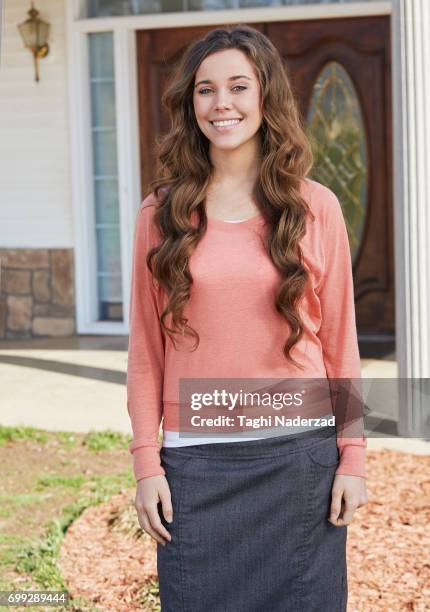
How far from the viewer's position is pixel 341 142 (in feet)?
27.9

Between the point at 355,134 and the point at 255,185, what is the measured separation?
650cm

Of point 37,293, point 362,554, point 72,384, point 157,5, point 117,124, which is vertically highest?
point 157,5

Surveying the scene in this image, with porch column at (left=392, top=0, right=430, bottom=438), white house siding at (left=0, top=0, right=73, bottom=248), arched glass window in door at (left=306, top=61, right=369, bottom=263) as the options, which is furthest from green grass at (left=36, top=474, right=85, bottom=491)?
white house siding at (left=0, top=0, right=73, bottom=248)

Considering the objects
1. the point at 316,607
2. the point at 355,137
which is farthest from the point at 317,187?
the point at 355,137

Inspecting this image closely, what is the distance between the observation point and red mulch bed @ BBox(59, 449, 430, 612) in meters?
3.64

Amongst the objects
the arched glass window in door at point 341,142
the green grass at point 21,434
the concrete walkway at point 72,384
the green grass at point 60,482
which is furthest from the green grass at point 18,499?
the arched glass window in door at point 341,142

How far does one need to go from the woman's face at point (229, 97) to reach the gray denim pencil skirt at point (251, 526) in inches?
24.6

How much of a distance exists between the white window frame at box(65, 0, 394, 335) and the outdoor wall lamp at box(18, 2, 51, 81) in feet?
0.69

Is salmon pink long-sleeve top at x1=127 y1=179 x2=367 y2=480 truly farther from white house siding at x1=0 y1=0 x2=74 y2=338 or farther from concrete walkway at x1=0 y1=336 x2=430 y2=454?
white house siding at x1=0 y1=0 x2=74 y2=338

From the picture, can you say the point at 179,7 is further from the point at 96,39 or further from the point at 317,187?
the point at 317,187

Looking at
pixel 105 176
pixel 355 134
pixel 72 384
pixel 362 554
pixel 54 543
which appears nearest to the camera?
pixel 362 554

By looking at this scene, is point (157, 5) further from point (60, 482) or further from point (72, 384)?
point (60, 482)

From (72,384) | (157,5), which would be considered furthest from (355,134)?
(72,384)

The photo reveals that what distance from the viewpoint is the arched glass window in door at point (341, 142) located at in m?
8.48
